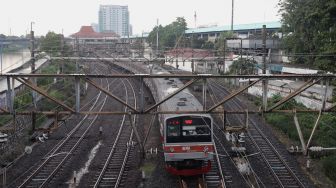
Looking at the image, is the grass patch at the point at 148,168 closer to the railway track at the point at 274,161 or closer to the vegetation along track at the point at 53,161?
the vegetation along track at the point at 53,161

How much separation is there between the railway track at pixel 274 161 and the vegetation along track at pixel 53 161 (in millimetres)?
8088

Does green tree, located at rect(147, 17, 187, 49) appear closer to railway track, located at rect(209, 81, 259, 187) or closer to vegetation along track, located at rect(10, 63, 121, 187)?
vegetation along track, located at rect(10, 63, 121, 187)

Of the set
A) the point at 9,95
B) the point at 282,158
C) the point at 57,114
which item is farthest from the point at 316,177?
the point at 9,95

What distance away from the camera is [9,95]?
1126 cm

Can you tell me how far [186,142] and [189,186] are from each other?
1.51 meters

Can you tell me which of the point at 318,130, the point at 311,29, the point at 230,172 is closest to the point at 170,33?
the point at 311,29

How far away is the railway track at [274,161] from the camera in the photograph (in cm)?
1376

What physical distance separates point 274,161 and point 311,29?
20.6m

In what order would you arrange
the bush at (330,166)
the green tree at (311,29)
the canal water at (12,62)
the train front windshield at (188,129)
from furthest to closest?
the canal water at (12,62), the green tree at (311,29), the bush at (330,166), the train front windshield at (188,129)

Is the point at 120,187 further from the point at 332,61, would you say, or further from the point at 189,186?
the point at 332,61

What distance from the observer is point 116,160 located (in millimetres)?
16516

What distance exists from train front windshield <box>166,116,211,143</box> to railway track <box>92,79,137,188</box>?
1454mm

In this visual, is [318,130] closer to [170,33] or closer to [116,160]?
[116,160]

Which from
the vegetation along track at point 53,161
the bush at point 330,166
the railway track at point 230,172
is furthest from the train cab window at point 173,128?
the bush at point 330,166
